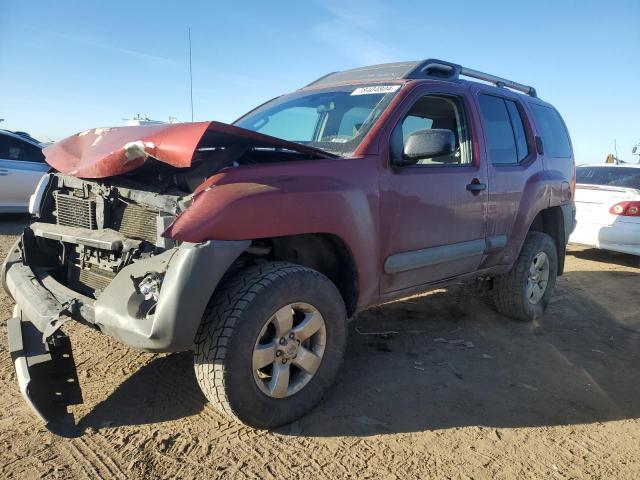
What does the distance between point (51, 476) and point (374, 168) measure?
2234 millimetres

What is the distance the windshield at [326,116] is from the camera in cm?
321

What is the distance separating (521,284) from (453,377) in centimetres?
155

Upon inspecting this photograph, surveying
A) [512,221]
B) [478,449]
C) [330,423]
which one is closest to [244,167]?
[330,423]

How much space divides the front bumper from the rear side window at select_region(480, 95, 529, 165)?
8.25ft

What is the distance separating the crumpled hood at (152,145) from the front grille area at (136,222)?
229mm

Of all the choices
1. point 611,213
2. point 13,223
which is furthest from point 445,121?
point 13,223

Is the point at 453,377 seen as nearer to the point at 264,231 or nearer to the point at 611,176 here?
the point at 264,231

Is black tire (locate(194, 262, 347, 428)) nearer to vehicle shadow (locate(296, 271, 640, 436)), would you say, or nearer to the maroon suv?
the maroon suv

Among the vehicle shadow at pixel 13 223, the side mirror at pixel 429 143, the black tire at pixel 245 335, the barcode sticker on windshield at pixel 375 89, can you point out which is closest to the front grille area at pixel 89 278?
the black tire at pixel 245 335

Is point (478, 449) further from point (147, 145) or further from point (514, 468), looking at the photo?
point (147, 145)

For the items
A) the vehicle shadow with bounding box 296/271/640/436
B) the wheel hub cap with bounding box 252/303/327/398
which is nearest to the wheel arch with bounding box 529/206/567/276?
the vehicle shadow with bounding box 296/271/640/436

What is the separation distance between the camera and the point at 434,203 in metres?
3.31

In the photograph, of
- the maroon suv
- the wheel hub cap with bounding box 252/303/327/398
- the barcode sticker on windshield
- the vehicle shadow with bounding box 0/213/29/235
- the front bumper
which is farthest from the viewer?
the vehicle shadow with bounding box 0/213/29/235

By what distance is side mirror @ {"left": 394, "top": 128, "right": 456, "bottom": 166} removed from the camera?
294 centimetres
